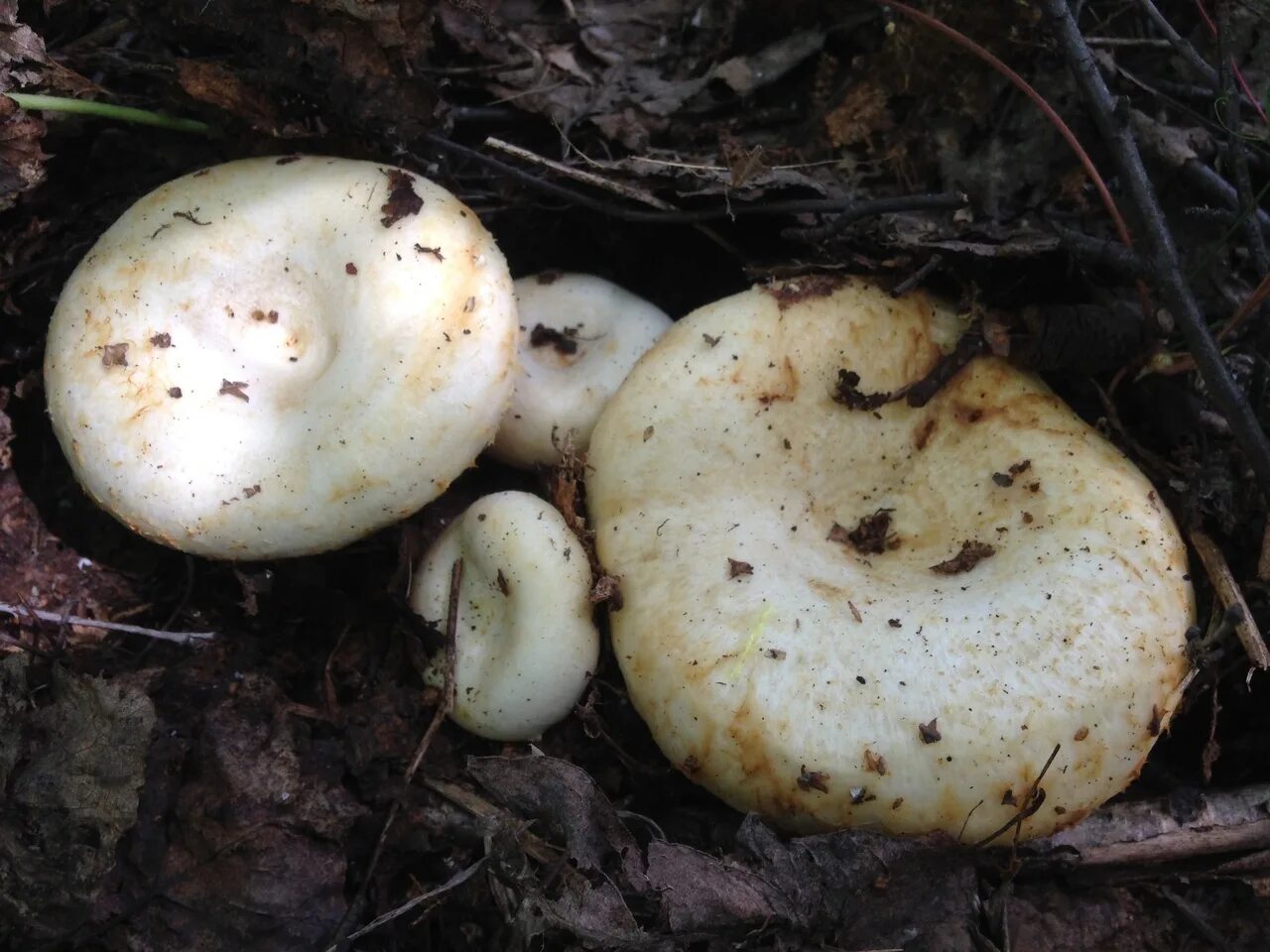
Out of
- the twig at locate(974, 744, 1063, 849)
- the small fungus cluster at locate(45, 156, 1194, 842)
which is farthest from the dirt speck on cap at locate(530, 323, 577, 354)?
the twig at locate(974, 744, 1063, 849)

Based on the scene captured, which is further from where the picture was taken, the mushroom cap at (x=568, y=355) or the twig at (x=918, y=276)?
the mushroom cap at (x=568, y=355)

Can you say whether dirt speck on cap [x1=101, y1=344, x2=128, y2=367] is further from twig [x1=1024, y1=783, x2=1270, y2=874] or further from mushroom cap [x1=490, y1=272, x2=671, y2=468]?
twig [x1=1024, y1=783, x2=1270, y2=874]

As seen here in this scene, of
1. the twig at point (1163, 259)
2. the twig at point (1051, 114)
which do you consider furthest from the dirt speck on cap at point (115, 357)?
the twig at point (1163, 259)

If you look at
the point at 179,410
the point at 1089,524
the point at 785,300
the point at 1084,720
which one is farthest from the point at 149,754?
the point at 1089,524

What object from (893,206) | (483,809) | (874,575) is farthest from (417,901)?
(893,206)

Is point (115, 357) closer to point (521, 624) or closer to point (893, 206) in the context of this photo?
point (521, 624)

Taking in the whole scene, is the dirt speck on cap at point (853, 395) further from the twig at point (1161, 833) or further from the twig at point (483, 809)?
the twig at point (483, 809)
